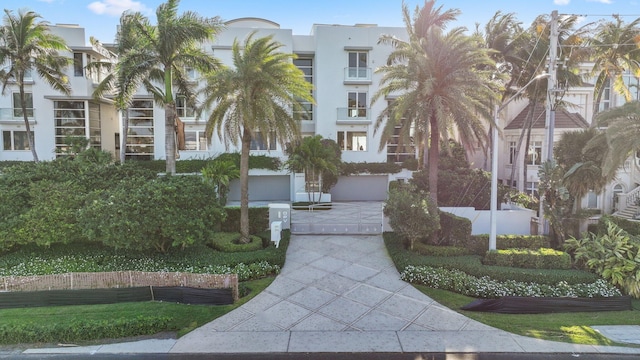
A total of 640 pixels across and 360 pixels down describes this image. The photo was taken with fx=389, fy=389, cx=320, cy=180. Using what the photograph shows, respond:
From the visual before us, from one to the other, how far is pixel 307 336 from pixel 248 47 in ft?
34.4

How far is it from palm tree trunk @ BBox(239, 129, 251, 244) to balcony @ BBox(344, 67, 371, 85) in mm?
14307

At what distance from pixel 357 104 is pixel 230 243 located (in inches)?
655

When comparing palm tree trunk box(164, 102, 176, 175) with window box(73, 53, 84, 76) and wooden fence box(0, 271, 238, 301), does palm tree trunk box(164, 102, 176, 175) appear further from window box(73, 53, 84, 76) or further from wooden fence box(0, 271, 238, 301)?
window box(73, 53, 84, 76)

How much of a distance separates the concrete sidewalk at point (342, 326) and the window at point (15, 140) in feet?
80.2

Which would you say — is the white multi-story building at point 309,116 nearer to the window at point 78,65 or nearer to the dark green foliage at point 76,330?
the window at point 78,65

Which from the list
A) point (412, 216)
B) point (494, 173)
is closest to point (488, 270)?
point (412, 216)

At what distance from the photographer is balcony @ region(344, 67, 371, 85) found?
2798 centimetres

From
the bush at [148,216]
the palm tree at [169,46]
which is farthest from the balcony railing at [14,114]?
the bush at [148,216]

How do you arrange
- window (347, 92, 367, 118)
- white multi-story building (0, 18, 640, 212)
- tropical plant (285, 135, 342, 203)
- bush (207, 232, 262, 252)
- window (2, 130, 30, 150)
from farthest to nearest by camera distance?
1. window (347, 92, 367, 118)
2. window (2, 130, 30, 150)
3. white multi-story building (0, 18, 640, 212)
4. tropical plant (285, 135, 342, 203)
5. bush (207, 232, 262, 252)

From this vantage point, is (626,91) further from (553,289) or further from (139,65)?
(139,65)

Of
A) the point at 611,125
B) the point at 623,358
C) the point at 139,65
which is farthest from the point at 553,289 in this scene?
the point at 139,65

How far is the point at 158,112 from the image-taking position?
27.3m

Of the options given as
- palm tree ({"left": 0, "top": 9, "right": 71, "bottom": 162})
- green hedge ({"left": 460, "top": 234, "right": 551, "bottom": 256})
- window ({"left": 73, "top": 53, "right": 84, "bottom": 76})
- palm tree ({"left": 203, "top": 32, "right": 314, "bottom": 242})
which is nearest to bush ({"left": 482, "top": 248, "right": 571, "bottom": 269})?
green hedge ({"left": 460, "top": 234, "right": 551, "bottom": 256})

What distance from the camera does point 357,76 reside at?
28156 mm
